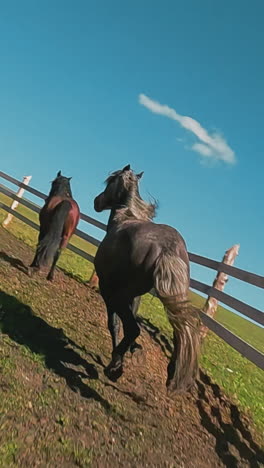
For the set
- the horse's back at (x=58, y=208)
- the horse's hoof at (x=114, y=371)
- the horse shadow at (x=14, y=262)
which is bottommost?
the horse's hoof at (x=114, y=371)

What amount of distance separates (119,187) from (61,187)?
3979 mm

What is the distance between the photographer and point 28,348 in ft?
18.1

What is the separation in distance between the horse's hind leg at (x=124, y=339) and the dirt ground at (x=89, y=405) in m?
0.16

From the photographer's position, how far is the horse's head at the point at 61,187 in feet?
33.9

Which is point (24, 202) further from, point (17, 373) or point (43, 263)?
point (17, 373)

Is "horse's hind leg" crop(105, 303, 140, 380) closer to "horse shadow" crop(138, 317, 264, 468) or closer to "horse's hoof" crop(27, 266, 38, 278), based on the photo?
"horse shadow" crop(138, 317, 264, 468)

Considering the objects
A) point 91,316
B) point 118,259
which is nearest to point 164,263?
point 118,259

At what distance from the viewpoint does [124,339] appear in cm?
552

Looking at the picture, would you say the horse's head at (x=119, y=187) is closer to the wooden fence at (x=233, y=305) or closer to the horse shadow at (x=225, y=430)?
the wooden fence at (x=233, y=305)

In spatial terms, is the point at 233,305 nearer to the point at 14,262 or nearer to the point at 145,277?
the point at 145,277

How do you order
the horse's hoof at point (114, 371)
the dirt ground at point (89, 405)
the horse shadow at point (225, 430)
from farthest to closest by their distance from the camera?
the horse's hoof at point (114, 371) → the horse shadow at point (225, 430) → the dirt ground at point (89, 405)

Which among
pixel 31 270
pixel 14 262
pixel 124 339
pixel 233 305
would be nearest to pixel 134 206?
pixel 124 339

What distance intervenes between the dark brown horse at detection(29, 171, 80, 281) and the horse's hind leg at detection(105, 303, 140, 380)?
13.5ft

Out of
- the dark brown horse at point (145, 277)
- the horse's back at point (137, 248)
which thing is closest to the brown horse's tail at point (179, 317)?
the dark brown horse at point (145, 277)
